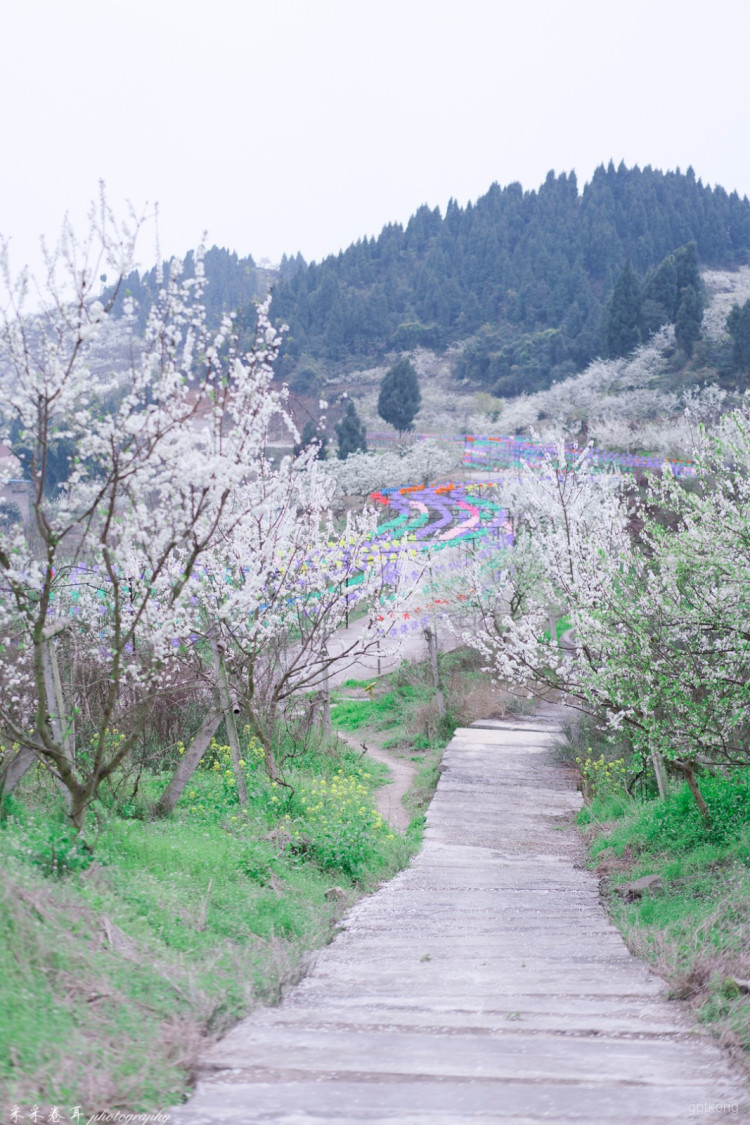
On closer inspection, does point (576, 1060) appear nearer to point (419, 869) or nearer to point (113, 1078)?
point (113, 1078)

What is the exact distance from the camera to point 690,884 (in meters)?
6.29

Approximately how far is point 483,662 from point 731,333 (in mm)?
33404

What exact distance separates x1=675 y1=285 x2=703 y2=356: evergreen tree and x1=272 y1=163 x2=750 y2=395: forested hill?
27.8 feet

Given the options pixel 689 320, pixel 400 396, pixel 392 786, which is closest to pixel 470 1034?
pixel 392 786

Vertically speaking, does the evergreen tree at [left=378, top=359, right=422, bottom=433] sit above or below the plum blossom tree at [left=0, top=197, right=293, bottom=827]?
above

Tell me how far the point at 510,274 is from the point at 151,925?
248 ft

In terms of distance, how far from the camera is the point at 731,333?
4350 centimetres

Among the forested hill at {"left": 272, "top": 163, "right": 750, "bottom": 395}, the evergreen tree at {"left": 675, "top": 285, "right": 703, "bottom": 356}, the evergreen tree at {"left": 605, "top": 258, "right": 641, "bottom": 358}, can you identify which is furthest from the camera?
the forested hill at {"left": 272, "top": 163, "right": 750, "bottom": 395}

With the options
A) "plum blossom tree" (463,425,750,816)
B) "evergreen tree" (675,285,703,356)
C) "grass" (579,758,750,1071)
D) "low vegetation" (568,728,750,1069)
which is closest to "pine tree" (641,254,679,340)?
"evergreen tree" (675,285,703,356)

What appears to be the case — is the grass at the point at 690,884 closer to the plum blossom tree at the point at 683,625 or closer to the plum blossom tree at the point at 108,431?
the plum blossom tree at the point at 683,625

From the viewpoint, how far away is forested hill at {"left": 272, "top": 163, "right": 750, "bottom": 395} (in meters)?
64.8

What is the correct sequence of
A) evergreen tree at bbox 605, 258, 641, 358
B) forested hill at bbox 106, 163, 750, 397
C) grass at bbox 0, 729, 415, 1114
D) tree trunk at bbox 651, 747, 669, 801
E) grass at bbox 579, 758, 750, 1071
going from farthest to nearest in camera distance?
forested hill at bbox 106, 163, 750, 397 → evergreen tree at bbox 605, 258, 641, 358 → tree trunk at bbox 651, 747, 669, 801 → grass at bbox 579, 758, 750, 1071 → grass at bbox 0, 729, 415, 1114

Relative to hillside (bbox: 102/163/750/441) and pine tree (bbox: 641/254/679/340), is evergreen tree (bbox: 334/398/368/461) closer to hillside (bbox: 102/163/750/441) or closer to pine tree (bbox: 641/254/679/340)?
hillside (bbox: 102/163/750/441)

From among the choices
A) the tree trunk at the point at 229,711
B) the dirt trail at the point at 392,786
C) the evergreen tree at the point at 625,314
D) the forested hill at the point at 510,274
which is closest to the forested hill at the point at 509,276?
the forested hill at the point at 510,274
